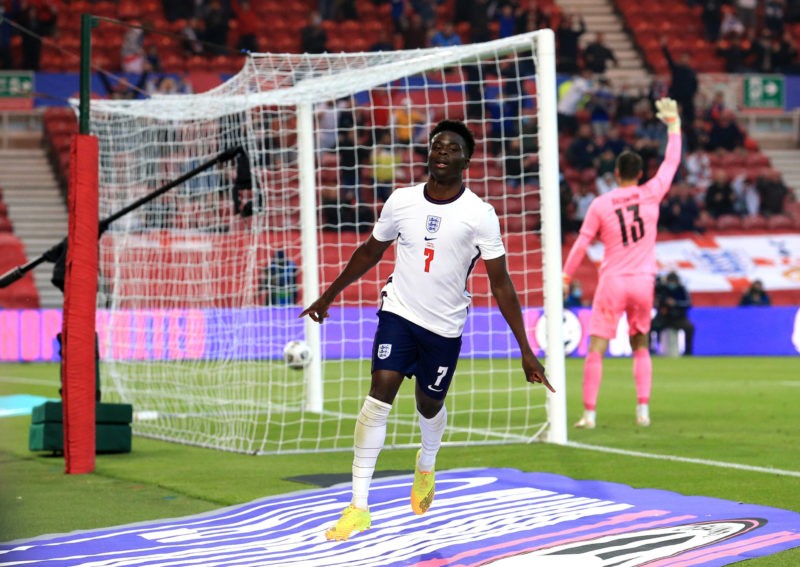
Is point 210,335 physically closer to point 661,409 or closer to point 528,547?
point 661,409

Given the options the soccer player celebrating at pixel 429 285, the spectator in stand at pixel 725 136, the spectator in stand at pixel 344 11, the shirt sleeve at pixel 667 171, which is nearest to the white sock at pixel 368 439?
the soccer player celebrating at pixel 429 285

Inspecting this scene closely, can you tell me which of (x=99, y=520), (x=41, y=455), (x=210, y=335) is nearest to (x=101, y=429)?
(x=41, y=455)

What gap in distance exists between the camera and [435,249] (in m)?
5.94

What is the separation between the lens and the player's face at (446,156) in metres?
5.85

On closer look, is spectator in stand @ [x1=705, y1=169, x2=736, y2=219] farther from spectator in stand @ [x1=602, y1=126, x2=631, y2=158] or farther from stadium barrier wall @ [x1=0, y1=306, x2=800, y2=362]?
stadium barrier wall @ [x1=0, y1=306, x2=800, y2=362]

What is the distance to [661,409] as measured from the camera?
503 inches

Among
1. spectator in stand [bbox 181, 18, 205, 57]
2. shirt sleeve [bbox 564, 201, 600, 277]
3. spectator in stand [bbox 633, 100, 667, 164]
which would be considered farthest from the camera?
spectator in stand [bbox 181, 18, 205, 57]

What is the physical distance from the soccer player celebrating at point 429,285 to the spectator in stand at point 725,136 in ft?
78.7

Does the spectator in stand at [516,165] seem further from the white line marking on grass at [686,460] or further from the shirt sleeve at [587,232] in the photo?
the white line marking on grass at [686,460]

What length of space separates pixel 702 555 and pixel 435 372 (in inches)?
58.4

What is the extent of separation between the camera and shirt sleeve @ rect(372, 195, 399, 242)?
6035 mm

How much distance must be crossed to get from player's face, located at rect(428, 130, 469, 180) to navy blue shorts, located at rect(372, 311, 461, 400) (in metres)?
0.71

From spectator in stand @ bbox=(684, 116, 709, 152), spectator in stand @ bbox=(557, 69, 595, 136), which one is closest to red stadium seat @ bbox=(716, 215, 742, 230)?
spectator in stand @ bbox=(684, 116, 709, 152)

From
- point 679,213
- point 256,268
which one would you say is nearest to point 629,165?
point 256,268
